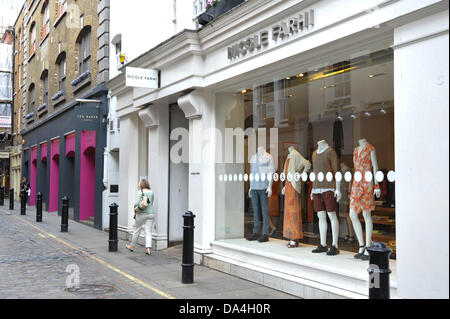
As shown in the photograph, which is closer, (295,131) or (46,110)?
(295,131)

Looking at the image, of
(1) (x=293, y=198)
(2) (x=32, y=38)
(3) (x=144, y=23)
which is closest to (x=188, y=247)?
(1) (x=293, y=198)

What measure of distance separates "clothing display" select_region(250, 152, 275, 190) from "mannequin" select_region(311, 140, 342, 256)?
3.64 feet

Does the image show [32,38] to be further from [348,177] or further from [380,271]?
[380,271]

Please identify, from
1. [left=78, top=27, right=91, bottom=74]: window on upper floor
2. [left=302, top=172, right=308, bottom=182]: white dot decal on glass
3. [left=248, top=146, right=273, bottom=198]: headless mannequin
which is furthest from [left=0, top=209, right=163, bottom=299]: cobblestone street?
[left=78, top=27, right=91, bottom=74]: window on upper floor

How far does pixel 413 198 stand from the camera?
16.0 ft

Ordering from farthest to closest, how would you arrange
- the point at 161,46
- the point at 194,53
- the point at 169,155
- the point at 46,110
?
1. the point at 46,110
2. the point at 169,155
3. the point at 161,46
4. the point at 194,53

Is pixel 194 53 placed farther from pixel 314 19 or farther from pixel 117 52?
pixel 117 52

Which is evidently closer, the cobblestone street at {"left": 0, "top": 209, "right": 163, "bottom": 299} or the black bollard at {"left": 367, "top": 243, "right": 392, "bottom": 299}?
the black bollard at {"left": 367, "top": 243, "right": 392, "bottom": 299}

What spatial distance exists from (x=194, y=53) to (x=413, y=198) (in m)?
5.22

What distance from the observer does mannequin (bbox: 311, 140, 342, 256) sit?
6965 mm

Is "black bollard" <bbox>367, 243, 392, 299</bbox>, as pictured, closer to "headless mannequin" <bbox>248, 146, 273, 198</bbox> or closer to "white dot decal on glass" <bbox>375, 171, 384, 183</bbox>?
"white dot decal on glass" <bbox>375, 171, 384, 183</bbox>

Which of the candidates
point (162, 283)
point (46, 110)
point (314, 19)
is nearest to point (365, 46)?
point (314, 19)

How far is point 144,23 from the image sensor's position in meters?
11.6

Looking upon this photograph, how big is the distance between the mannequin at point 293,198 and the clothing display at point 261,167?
429 mm
